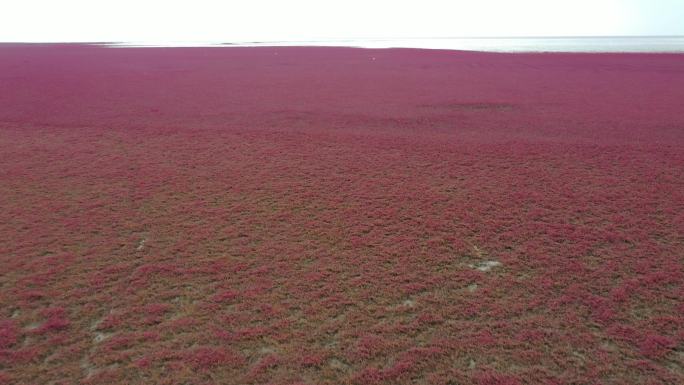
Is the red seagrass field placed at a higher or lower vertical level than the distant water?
lower

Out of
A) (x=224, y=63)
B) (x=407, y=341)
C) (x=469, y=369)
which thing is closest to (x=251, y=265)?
(x=407, y=341)

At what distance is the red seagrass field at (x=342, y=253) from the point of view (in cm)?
323

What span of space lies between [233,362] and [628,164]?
289 inches

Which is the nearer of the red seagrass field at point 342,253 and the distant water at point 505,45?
the red seagrass field at point 342,253

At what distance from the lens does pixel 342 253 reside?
184 inches

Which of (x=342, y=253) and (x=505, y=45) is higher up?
(x=505, y=45)

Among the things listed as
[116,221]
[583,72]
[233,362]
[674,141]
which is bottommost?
[233,362]

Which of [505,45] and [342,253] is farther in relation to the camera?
[505,45]

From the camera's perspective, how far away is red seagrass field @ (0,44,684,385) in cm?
323

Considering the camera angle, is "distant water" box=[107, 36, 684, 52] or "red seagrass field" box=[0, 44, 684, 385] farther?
"distant water" box=[107, 36, 684, 52]

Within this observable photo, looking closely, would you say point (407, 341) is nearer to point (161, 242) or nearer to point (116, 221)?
point (161, 242)

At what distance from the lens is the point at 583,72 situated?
22.4 meters

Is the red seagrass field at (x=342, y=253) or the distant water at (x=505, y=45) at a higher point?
the distant water at (x=505, y=45)

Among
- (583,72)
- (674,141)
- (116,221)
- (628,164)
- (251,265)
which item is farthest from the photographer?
(583,72)
